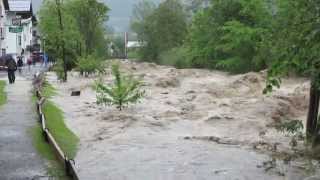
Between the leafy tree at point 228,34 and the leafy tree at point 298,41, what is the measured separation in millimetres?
41832

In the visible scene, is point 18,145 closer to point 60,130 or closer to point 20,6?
point 60,130

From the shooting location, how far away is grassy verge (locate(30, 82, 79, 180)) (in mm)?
13328

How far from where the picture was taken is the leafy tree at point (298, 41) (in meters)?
12.1

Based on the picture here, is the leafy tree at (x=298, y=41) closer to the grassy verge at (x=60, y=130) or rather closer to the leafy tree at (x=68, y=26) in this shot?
the grassy verge at (x=60, y=130)

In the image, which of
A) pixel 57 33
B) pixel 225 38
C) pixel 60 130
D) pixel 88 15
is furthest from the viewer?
pixel 88 15

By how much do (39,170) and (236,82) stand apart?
30.9 m

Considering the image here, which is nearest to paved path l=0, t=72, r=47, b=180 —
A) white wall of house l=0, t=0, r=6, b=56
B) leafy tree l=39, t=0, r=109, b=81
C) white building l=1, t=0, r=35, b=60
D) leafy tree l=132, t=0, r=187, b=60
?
leafy tree l=39, t=0, r=109, b=81

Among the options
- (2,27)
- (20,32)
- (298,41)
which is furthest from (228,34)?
(298,41)

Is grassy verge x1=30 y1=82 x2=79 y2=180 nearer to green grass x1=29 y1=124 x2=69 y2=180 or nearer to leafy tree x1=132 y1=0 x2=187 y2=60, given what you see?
green grass x1=29 y1=124 x2=69 y2=180

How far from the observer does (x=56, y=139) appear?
17531mm

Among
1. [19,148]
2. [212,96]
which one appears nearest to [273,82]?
[19,148]

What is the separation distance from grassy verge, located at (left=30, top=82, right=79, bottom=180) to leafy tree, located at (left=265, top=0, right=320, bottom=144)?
445cm

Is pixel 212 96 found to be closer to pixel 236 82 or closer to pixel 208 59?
pixel 236 82

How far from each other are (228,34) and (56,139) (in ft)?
154
